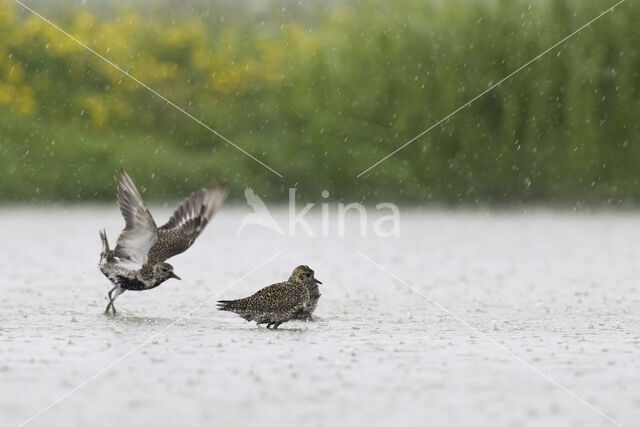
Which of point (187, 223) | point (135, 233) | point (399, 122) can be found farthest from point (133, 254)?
point (399, 122)

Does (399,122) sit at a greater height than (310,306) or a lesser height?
greater

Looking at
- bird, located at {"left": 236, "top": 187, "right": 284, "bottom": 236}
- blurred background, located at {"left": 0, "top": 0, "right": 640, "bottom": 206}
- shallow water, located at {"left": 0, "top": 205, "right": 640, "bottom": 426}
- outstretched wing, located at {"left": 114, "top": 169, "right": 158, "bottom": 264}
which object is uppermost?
blurred background, located at {"left": 0, "top": 0, "right": 640, "bottom": 206}

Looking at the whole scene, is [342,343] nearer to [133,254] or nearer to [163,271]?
[163,271]

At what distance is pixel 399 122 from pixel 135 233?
66.0ft

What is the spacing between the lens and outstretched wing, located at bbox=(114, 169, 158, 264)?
11602 millimetres


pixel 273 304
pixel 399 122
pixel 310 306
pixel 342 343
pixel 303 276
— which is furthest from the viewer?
pixel 399 122

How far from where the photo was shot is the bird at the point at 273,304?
10758mm

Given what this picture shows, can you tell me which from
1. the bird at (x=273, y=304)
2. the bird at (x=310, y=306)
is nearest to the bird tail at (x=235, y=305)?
the bird at (x=273, y=304)

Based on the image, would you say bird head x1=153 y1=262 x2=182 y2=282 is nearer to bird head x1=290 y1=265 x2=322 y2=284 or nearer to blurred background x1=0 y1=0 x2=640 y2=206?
bird head x1=290 y1=265 x2=322 y2=284

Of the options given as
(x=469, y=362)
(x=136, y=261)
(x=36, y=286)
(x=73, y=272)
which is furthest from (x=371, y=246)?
(x=469, y=362)

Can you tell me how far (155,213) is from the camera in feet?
93.2

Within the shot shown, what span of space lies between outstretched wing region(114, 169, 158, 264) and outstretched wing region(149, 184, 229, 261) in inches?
14.5

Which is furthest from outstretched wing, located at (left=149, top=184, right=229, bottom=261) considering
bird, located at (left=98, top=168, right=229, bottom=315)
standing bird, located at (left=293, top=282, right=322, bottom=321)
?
standing bird, located at (left=293, top=282, right=322, bottom=321)

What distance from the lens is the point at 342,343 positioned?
990 cm
